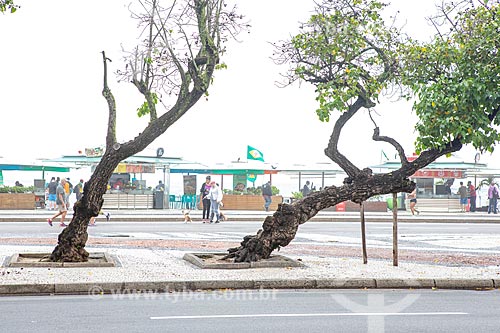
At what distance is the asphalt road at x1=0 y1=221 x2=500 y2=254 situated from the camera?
20.5m

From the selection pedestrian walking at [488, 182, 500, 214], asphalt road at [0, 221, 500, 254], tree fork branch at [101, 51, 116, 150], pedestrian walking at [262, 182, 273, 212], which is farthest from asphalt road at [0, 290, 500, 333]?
pedestrian walking at [488, 182, 500, 214]

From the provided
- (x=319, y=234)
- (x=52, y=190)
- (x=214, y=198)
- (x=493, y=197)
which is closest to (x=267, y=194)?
(x=214, y=198)

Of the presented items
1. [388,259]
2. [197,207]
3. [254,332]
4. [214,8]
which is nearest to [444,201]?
[197,207]

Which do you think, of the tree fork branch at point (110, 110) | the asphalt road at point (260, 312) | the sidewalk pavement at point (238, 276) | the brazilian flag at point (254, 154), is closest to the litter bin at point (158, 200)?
the brazilian flag at point (254, 154)

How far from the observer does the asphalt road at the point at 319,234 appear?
20484mm

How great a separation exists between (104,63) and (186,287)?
4987 millimetres

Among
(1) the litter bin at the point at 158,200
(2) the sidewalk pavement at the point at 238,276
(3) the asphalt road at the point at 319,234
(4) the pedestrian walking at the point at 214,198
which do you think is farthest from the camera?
(1) the litter bin at the point at 158,200

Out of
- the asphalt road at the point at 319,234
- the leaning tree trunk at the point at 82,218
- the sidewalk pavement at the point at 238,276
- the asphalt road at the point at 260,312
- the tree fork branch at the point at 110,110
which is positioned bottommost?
the asphalt road at the point at 260,312

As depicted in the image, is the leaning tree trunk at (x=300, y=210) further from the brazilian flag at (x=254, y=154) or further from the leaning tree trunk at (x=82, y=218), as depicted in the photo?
the brazilian flag at (x=254, y=154)

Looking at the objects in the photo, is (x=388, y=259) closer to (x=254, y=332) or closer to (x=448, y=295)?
(x=448, y=295)

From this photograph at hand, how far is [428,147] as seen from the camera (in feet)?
47.6

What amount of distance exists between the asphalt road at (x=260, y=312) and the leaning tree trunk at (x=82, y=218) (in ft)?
9.98

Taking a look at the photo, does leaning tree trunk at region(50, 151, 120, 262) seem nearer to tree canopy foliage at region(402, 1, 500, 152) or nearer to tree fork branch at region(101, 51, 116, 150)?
tree fork branch at region(101, 51, 116, 150)

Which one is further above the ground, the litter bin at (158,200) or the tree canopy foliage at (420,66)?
the tree canopy foliage at (420,66)
